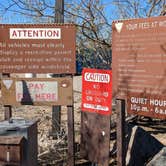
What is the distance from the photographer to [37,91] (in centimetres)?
611

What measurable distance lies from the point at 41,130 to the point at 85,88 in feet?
8.37

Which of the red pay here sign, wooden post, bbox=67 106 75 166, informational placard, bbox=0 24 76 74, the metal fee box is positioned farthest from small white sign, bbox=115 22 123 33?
the metal fee box

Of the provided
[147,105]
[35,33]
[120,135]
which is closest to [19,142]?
[120,135]

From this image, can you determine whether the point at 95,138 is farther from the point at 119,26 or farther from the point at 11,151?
the point at 119,26

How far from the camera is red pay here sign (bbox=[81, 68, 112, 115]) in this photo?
566cm

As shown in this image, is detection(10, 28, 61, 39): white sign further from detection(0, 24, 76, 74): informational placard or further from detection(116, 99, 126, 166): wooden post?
detection(116, 99, 126, 166): wooden post

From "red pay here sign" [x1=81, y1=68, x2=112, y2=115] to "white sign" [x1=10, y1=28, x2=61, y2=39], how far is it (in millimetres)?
685

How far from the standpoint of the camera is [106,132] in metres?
5.69

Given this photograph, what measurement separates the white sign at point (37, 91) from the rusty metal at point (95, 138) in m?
0.50

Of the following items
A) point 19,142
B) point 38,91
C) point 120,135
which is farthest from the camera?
point 38,91

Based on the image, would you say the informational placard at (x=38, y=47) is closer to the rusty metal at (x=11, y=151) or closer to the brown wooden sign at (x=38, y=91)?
the brown wooden sign at (x=38, y=91)

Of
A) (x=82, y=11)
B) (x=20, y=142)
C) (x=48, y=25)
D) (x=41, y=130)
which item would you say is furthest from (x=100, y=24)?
(x=20, y=142)

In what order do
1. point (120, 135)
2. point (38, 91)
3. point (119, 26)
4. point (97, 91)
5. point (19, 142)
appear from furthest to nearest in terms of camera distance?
point (38, 91) → point (97, 91) → point (120, 135) → point (119, 26) → point (19, 142)

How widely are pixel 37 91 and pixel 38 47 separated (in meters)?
0.59
